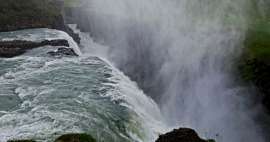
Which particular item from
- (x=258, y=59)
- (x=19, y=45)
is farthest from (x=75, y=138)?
(x=19, y=45)

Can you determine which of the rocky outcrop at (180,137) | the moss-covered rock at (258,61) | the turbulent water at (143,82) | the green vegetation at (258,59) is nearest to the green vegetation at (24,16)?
the turbulent water at (143,82)

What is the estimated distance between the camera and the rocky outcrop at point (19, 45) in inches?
1477

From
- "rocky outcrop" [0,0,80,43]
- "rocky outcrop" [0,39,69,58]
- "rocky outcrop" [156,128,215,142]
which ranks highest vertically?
"rocky outcrop" [0,0,80,43]

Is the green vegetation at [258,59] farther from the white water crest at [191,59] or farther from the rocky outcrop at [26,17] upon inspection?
the rocky outcrop at [26,17]

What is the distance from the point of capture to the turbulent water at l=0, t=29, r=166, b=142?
21784 mm

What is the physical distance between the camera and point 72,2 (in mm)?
78500

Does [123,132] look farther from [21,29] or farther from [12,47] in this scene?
[21,29]

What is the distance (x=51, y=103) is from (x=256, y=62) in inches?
652

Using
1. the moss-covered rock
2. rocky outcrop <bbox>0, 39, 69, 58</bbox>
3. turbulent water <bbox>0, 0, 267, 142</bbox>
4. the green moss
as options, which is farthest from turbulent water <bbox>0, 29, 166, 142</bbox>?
the green moss

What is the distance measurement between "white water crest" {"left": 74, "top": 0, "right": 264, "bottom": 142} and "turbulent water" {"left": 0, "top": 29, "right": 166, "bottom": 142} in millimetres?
5498

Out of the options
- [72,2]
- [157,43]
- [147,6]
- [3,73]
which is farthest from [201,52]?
[72,2]

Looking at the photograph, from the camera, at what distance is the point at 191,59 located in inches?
1587

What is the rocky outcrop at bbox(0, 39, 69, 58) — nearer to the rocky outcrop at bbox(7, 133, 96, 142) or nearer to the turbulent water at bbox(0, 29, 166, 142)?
the turbulent water at bbox(0, 29, 166, 142)

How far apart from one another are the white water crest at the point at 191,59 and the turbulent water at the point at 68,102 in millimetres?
5498
